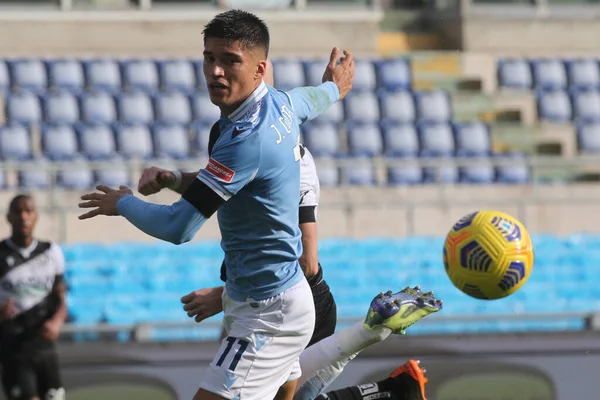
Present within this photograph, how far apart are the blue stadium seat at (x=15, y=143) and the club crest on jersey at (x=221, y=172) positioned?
813cm

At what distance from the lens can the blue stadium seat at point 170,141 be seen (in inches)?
493

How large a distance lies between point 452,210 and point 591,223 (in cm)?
172

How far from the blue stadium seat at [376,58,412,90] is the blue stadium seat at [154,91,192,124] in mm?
2577

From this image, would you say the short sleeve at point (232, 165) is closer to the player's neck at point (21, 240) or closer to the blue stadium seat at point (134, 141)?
the player's neck at point (21, 240)

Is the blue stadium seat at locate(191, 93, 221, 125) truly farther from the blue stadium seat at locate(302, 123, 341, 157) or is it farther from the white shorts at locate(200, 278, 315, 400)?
the white shorts at locate(200, 278, 315, 400)

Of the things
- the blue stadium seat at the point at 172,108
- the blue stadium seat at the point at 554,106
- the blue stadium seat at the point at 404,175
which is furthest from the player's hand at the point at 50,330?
the blue stadium seat at the point at 554,106

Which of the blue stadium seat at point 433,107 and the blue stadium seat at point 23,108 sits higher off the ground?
the blue stadium seat at point 23,108

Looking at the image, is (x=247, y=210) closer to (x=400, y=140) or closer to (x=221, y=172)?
(x=221, y=172)

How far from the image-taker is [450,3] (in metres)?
15.7

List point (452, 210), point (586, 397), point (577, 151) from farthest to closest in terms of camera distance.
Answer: point (577, 151), point (452, 210), point (586, 397)

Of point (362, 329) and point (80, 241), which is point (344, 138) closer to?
point (80, 241)

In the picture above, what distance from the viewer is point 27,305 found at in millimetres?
8305

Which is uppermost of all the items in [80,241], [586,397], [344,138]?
[344,138]

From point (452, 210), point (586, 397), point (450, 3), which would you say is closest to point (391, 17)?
point (450, 3)
